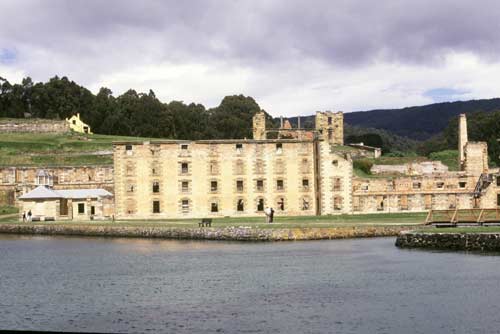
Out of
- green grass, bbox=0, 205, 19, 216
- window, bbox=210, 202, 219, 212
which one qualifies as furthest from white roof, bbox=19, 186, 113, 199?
window, bbox=210, 202, 219, 212

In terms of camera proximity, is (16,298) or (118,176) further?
(118,176)

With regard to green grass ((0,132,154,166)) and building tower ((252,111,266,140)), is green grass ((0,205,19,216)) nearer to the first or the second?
green grass ((0,132,154,166))

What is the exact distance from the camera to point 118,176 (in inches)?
3000

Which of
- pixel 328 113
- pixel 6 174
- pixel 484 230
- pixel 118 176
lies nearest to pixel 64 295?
pixel 484 230

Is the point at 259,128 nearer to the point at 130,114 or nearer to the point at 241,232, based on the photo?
the point at 241,232

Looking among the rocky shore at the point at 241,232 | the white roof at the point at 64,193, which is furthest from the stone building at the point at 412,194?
the white roof at the point at 64,193

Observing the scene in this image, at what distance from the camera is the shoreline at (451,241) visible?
46.3 meters

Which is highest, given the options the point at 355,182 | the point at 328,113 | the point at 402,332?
the point at 328,113

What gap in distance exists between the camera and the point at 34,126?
11812 centimetres

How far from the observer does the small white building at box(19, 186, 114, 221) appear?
76.0m

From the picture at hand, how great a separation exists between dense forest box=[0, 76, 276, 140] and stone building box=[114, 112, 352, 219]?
58522 mm

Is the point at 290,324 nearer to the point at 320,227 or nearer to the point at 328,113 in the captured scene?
the point at 320,227

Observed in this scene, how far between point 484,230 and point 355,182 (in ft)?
95.2

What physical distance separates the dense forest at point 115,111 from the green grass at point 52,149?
20400 millimetres
